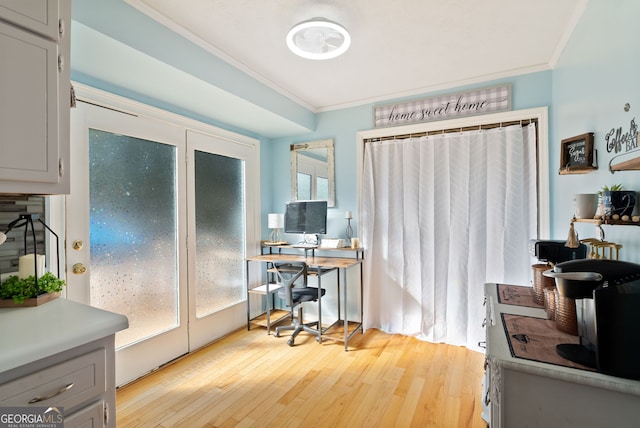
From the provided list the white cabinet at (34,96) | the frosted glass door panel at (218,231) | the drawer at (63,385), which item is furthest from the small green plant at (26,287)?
the frosted glass door panel at (218,231)

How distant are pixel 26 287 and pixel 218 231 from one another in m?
1.76

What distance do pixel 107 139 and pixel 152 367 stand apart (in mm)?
1814

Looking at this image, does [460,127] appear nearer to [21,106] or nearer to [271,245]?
[271,245]

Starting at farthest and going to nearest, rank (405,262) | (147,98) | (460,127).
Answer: (405,262)
(460,127)
(147,98)

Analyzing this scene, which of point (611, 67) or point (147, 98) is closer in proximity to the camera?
point (611, 67)

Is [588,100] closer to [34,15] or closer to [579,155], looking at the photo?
[579,155]

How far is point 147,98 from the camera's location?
2.42m

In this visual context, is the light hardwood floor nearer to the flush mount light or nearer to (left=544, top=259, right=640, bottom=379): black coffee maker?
(left=544, top=259, right=640, bottom=379): black coffee maker

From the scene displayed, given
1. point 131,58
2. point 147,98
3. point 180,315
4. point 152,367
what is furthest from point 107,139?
point 152,367

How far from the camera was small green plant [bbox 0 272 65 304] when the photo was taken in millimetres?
1347

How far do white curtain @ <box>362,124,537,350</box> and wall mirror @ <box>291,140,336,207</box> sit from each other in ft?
1.38

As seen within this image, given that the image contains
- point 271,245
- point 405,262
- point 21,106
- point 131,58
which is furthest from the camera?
point 271,245

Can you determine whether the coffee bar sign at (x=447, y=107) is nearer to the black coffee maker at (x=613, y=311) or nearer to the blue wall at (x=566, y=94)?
the blue wall at (x=566, y=94)

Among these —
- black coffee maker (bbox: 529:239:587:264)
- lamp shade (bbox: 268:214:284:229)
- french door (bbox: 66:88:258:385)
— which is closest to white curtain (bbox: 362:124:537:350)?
lamp shade (bbox: 268:214:284:229)
